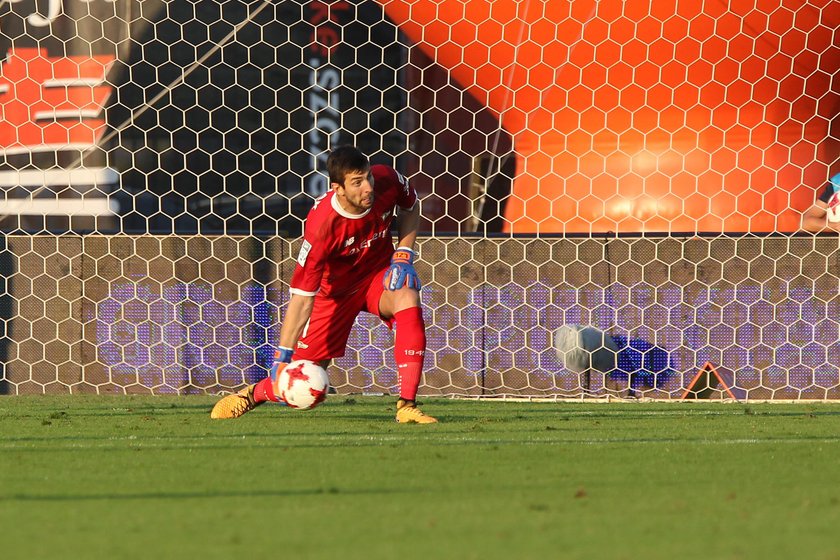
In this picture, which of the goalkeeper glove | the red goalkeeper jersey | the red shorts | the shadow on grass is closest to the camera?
the shadow on grass

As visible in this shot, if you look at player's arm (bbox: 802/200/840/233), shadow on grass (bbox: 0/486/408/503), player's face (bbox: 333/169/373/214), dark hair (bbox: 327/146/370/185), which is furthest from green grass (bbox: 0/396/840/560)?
player's arm (bbox: 802/200/840/233)

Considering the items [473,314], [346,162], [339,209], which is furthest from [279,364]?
[473,314]

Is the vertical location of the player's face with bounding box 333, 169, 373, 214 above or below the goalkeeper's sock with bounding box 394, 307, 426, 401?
above

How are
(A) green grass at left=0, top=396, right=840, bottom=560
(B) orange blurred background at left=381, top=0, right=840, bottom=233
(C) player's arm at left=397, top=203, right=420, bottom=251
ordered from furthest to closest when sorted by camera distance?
(B) orange blurred background at left=381, top=0, right=840, bottom=233
(C) player's arm at left=397, top=203, right=420, bottom=251
(A) green grass at left=0, top=396, right=840, bottom=560

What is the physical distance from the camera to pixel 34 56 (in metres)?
6.48

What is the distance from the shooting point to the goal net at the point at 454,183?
617 centimetres

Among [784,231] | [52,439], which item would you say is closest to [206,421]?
[52,439]

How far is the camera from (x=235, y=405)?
512cm

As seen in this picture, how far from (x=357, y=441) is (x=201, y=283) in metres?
2.35

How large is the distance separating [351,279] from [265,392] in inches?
23.6

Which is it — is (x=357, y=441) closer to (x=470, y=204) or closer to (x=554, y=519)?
(x=554, y=519)

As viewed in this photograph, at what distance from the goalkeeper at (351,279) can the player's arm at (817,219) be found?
2.19 meters

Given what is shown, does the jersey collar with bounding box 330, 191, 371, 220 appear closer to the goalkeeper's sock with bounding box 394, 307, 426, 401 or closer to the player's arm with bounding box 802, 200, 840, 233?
the goalkeeper's sock with bounding box 394, 307, 426, 401

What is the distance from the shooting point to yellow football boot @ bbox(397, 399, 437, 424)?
4805 millimetres
